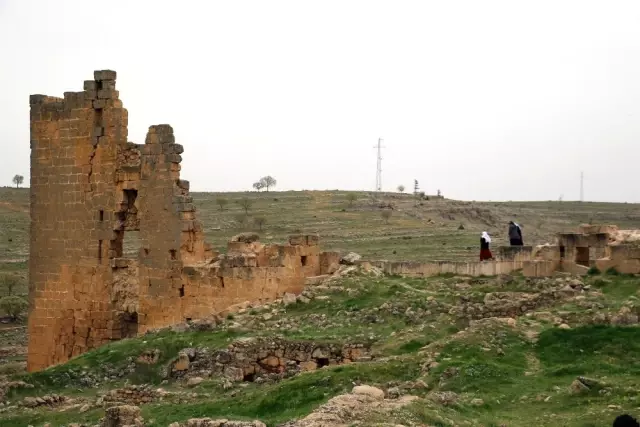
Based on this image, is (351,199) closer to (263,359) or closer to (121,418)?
(263,359)

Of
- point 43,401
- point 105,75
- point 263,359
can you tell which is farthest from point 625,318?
point 105,75

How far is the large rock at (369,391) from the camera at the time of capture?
1014cm

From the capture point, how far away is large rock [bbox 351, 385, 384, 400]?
10.1 meters

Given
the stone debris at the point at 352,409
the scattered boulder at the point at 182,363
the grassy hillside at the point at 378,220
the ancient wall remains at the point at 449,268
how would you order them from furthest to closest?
1. the grassy hillside at the point at 378,220
2. the ancient wall remains at the point at 449,268
3. the scattered boulder at the point at 182,363
4. the stone debris at the point at 352,409

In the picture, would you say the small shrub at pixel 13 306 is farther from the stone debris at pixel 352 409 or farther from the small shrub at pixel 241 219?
the stone debris at pixel 352 409

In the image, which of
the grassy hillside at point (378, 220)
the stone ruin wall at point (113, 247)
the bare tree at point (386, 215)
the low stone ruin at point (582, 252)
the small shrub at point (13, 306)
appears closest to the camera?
the low stone ruin at point (582, 252)

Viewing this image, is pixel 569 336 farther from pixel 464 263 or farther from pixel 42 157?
pixel 42 157

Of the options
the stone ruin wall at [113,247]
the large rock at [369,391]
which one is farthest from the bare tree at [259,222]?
the large rock at [369,391]

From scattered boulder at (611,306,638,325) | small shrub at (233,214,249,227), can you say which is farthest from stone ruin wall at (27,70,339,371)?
small shrub at (233,214,249,227)

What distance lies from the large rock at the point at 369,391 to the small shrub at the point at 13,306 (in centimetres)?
2595

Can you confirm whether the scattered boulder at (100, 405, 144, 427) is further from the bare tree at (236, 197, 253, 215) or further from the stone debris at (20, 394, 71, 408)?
the bare tree at (236, 197, 253, 215)

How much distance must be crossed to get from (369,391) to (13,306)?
1042 inches

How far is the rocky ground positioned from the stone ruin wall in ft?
4.25

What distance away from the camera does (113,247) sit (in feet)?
60.1
